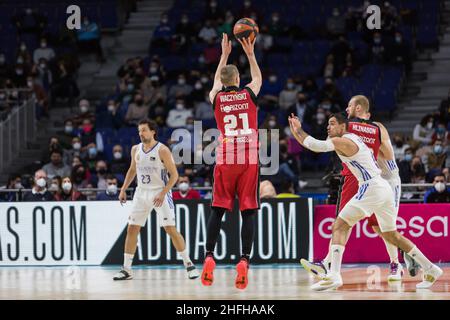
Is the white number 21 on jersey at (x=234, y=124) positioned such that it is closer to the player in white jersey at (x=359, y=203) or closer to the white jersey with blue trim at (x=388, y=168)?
the player in white jersey at (x=359, y=203)

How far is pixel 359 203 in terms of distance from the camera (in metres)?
11.7

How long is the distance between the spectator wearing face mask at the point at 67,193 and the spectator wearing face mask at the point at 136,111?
4.62 metres

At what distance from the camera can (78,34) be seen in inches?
1001

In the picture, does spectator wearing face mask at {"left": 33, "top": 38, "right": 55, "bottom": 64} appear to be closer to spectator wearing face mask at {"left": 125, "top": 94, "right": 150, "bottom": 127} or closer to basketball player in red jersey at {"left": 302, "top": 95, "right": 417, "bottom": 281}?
spectator wearing face mask at {"left": 125, "top": 94, "right": 150, "bottom": 127}

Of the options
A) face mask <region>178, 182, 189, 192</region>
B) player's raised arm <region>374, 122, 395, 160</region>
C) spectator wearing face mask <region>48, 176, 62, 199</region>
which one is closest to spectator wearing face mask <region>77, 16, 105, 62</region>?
spectator wearing face mask <region>48, 176, 62, 199</region>

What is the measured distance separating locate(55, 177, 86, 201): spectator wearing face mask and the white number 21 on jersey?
6.45 metres

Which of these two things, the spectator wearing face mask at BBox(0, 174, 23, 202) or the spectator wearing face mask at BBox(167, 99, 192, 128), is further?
the spectator wearing face mask at BBox(167, 99, 192, 128)

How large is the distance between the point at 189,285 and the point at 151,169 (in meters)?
1.91

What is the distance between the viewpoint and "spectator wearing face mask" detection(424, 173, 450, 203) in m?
17.0

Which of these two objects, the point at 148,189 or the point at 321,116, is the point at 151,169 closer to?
the point at 148,189
